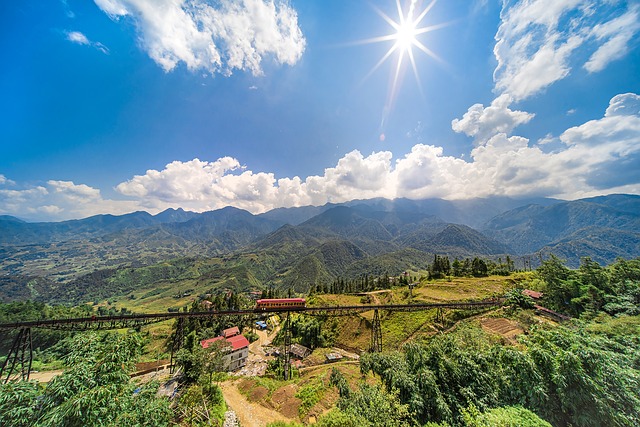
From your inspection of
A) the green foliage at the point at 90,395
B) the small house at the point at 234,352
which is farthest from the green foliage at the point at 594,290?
the small house at the point at 234,352

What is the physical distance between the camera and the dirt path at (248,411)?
64.1 ft

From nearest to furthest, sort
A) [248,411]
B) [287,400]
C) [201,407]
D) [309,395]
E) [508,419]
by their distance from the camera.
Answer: [508,419], [201,407], [248,411], [309,395], [287,400]

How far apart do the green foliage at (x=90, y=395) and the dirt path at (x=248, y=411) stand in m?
11.2

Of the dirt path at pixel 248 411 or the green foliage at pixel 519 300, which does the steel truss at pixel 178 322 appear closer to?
the green foliage at pixel 519 300

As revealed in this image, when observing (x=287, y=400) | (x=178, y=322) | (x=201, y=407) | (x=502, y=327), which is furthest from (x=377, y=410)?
(x=178, y=322)

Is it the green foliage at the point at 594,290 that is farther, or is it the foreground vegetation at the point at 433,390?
the green foliage at the point at 594,290

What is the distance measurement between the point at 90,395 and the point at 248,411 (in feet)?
Result: 59.8

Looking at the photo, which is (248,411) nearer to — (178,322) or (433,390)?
(433,390)

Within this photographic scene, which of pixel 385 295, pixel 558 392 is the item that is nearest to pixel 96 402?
pixel 558 392

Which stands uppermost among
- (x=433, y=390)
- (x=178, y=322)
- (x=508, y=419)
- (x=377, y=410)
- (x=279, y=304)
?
(x=508, y=419)

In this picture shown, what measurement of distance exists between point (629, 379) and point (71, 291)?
287282 mm

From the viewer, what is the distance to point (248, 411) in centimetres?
2130

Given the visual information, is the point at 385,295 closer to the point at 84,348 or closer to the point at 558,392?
the point at 558,392

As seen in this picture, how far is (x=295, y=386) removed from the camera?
2433 cm
